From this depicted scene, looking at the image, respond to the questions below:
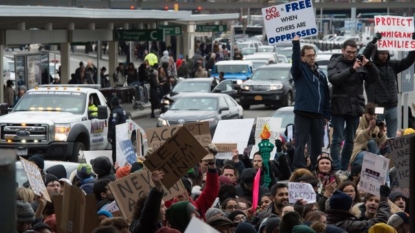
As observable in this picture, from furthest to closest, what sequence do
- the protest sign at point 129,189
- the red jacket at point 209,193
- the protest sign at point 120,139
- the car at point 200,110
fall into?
1. the car at point 200,110
2. the protest sign at point 120,139
3. the red jacket at point 209,193
4. the protest sign at point 129,189

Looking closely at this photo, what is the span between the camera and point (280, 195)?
31.3 feet

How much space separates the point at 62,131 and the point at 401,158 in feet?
49.0

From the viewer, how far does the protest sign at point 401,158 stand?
8.79 m

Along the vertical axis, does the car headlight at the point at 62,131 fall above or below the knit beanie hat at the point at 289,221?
below

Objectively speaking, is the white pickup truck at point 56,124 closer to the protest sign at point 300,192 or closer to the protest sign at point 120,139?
the protest sign at point 120,139

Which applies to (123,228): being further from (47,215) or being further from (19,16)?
(19,16)

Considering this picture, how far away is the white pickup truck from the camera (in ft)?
75.3

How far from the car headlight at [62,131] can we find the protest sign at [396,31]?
9405 mm

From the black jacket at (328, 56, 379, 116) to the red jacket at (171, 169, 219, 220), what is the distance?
4.30m

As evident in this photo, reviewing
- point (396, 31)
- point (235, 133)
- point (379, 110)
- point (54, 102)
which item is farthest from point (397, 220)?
point (54, 102)

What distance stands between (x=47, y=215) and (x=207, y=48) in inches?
2455

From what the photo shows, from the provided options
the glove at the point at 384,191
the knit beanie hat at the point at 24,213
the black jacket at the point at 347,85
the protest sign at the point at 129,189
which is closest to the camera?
the knit beanie hat at the point at 24,213

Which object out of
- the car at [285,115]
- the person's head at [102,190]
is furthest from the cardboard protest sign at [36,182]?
the car at [285,115]

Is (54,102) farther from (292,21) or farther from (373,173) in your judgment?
(373,173)
